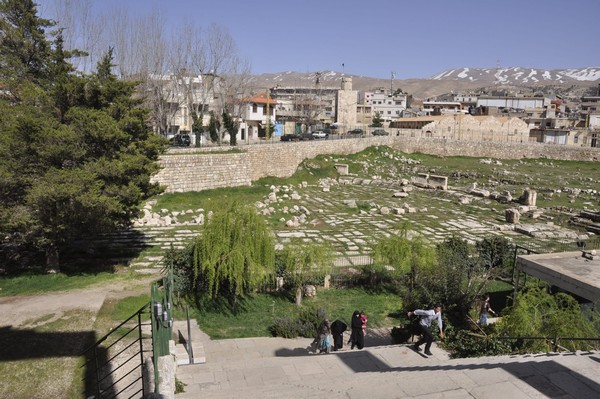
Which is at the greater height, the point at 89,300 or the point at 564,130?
the point at 564,130

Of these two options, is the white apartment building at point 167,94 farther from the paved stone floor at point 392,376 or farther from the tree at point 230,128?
the paved stone floor at point 392,376

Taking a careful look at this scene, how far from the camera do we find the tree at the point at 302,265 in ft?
49.5

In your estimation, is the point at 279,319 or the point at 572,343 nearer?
the point at 572,343

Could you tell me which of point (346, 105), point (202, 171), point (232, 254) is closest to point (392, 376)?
point (232, 254)

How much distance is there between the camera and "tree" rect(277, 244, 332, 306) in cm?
1509

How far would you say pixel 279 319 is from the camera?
12719mm

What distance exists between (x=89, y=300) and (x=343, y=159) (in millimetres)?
33724

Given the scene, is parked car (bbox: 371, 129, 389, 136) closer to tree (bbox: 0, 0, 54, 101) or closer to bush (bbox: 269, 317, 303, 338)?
tree (bbox: 0, 0, 54, 101)

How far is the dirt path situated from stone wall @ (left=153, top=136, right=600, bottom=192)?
40.6 ft

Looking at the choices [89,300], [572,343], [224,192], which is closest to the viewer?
[572,343]

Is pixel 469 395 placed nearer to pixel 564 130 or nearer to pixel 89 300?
pixel 89 300

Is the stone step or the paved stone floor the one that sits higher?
the paved stone floor

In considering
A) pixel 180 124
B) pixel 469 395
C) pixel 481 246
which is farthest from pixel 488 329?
pixel 180 124

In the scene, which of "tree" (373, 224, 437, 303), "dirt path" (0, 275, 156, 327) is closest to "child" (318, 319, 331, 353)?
"tree" (373, 224, 437, 303)
